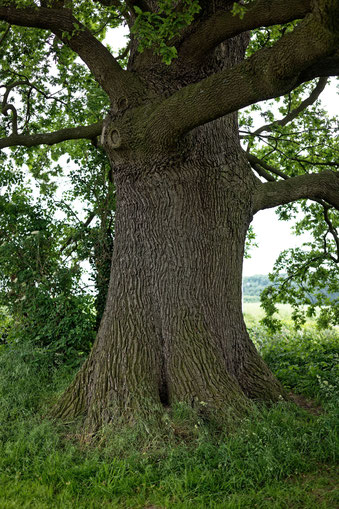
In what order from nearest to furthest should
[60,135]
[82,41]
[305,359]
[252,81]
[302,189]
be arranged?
1. [252,81]
2. [82,41]
3. [302,189]
4. [305,359]
5. [60,135]

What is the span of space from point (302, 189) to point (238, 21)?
9.68ft

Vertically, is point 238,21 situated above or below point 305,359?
above

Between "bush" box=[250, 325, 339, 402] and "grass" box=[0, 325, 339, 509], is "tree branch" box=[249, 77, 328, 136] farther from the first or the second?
"grass" box=[0, 325, 339, 509]

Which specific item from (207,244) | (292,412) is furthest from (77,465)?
(207,244)

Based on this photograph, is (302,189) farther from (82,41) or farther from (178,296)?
(82,41)

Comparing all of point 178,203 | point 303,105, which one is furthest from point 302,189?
point 303,105

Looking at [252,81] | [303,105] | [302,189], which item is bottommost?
[302,189]

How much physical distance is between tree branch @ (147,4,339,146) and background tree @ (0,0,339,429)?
0.05 feet

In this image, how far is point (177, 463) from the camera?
15.4ft

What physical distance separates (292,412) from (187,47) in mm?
5066

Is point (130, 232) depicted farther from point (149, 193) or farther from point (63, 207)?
point (63, 207)

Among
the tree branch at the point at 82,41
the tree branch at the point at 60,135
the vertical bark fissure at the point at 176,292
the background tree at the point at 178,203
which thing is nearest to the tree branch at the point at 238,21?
the background tree at the point at 178,203

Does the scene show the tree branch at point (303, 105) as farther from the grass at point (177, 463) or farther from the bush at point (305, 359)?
the grass at point (177, 463)

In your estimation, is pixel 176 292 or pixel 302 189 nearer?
pixel 176 292
